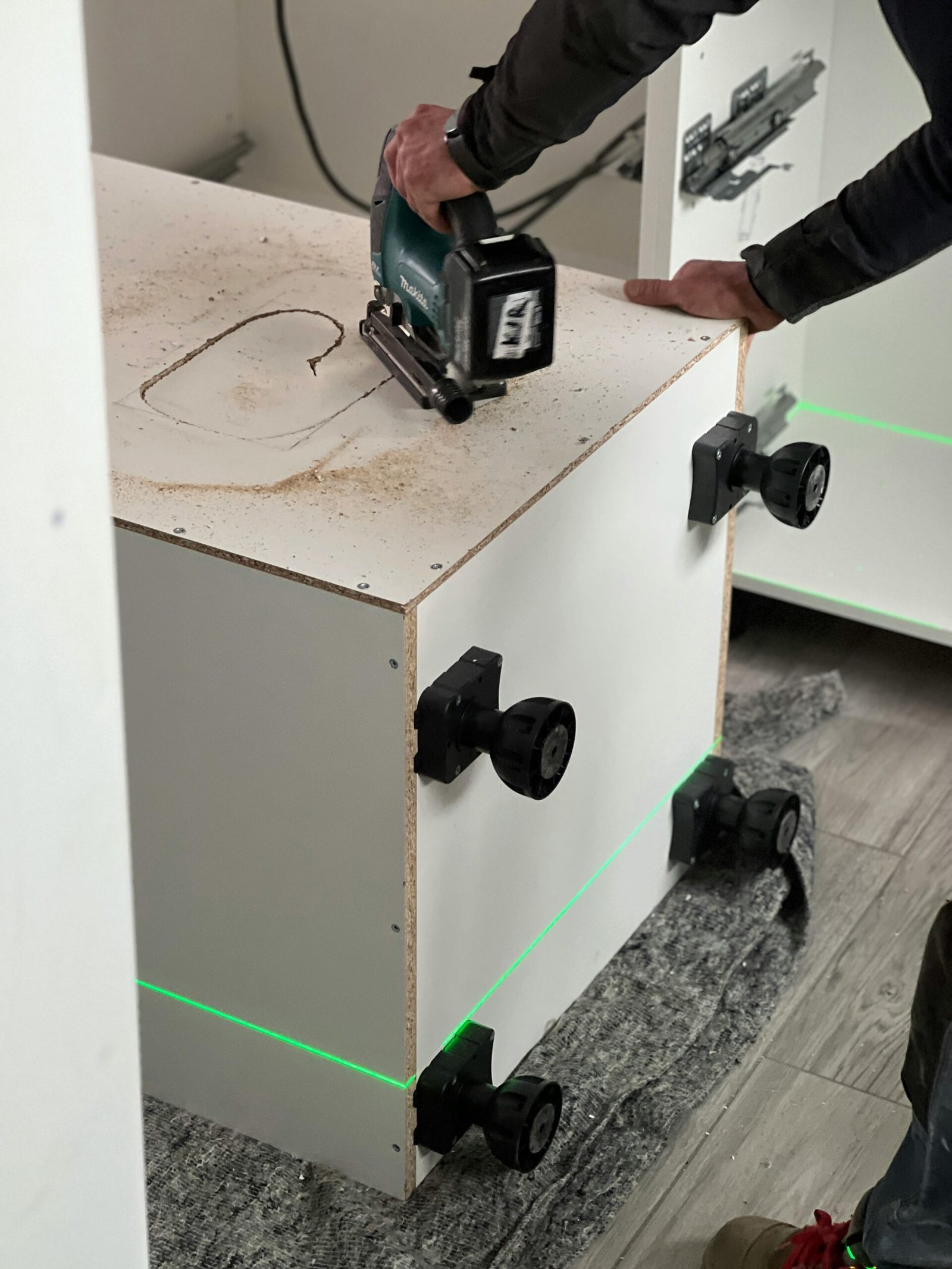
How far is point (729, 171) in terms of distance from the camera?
1514 mm

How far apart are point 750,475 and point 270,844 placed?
1.57 feet

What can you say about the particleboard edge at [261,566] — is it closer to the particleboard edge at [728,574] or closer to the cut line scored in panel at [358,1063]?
the cut line scored in panel at [358,1063]

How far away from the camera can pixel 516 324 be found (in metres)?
1.09

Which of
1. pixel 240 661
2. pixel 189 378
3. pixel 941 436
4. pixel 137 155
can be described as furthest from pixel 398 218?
pixel 137 155

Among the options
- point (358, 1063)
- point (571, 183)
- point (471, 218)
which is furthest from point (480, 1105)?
point (571, 183)

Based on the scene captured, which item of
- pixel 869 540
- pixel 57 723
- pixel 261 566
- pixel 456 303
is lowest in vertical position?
pixel 869 540

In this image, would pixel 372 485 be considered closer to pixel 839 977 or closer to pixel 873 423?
pixel 839 977

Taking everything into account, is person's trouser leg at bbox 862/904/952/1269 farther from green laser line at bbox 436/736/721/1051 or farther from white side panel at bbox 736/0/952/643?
white side panel at bbox 736/0/952/643

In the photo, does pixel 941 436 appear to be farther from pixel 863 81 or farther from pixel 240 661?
pixel 240 661

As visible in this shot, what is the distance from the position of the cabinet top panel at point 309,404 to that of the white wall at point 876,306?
58 centimetres

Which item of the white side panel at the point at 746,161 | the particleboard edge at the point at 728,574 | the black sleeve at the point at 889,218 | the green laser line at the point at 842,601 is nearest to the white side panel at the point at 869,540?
the green laser line at the point at 842,601

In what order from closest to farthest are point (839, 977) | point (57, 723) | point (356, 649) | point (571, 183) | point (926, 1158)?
point (57, 723) < point (926, 1158) < point (356, 649) < point (839, 977) < point (571, 183)

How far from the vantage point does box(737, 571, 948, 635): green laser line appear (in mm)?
1764

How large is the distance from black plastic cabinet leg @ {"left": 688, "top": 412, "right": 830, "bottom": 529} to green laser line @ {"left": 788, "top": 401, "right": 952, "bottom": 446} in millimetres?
702
